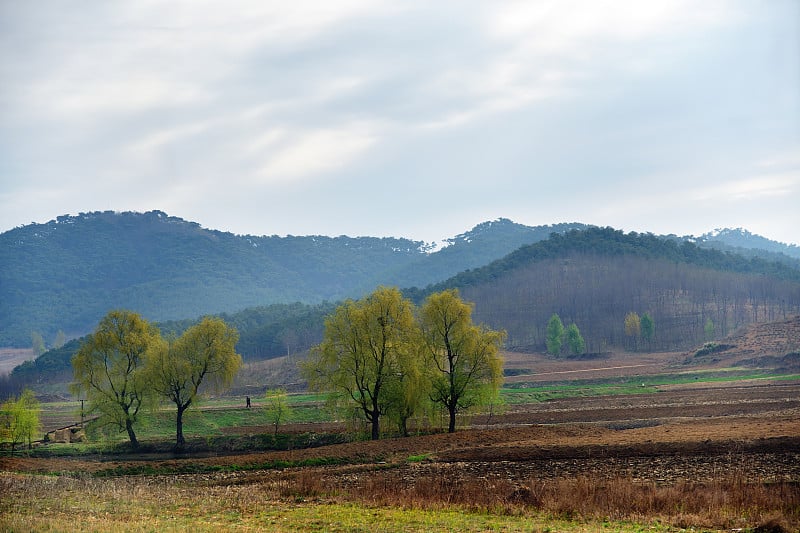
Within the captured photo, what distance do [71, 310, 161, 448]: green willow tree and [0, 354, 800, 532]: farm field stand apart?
5.04 m

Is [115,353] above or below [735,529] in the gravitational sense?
above

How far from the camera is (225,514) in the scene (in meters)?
24.2

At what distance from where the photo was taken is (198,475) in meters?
37.3

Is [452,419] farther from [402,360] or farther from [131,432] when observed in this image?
[131,432]

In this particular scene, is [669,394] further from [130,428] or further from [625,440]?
[130,428]

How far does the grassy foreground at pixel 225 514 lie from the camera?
826 inches

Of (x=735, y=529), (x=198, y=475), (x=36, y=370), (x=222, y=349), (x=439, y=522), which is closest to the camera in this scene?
(x=735, y=529)

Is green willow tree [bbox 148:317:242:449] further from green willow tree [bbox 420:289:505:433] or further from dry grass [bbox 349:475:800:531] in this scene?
dry grass [bbox 349:475:800:531]

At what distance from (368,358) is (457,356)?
23.4 feet

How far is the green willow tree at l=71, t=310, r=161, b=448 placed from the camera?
58.7 metres

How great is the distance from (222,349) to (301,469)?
24.0 m

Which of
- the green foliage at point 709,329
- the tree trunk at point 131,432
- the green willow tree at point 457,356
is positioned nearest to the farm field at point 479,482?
the tree trunk at point 131,432

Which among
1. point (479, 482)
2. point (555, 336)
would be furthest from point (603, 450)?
point (555, 336)

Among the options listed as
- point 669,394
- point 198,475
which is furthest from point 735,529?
point 669,394
